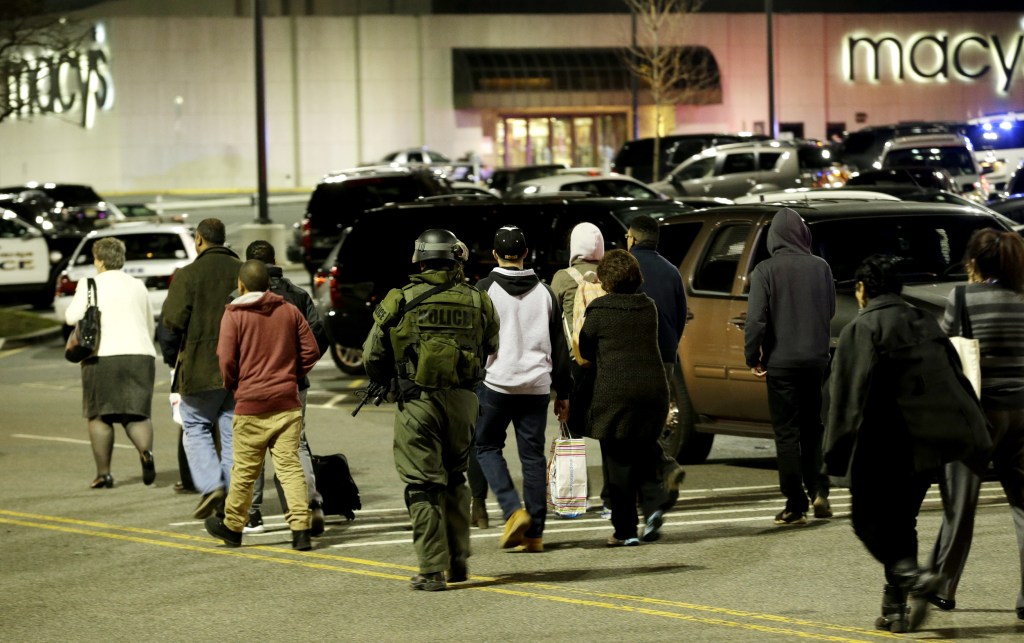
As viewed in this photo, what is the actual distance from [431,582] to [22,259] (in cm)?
2019

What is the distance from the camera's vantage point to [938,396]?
6.98m

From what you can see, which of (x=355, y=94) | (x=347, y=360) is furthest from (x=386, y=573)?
(x=355, y=94)

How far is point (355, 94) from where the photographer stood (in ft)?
215

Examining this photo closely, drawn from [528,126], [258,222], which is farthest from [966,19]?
[258,222]

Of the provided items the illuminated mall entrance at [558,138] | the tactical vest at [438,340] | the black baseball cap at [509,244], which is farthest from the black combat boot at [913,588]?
the illuminated mall entrance at [558,138]

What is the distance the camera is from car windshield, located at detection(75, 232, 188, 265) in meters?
21.5

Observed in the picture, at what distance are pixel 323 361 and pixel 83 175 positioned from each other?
46765 millimetres

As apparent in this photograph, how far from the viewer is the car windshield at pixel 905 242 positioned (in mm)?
11344

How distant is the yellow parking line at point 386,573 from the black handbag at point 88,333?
1265 mm

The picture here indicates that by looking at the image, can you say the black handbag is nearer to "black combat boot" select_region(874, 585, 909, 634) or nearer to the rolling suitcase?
the rolling suitcase

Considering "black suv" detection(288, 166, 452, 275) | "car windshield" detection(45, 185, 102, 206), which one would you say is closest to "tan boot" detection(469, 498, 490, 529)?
"black suv" detection(288, 166, 452, 275)

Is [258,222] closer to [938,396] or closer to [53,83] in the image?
[938,396]

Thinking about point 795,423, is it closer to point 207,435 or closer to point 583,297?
point 583,297

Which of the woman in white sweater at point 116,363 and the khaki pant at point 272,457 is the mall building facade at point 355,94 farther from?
the khaki pant at point 272,457
